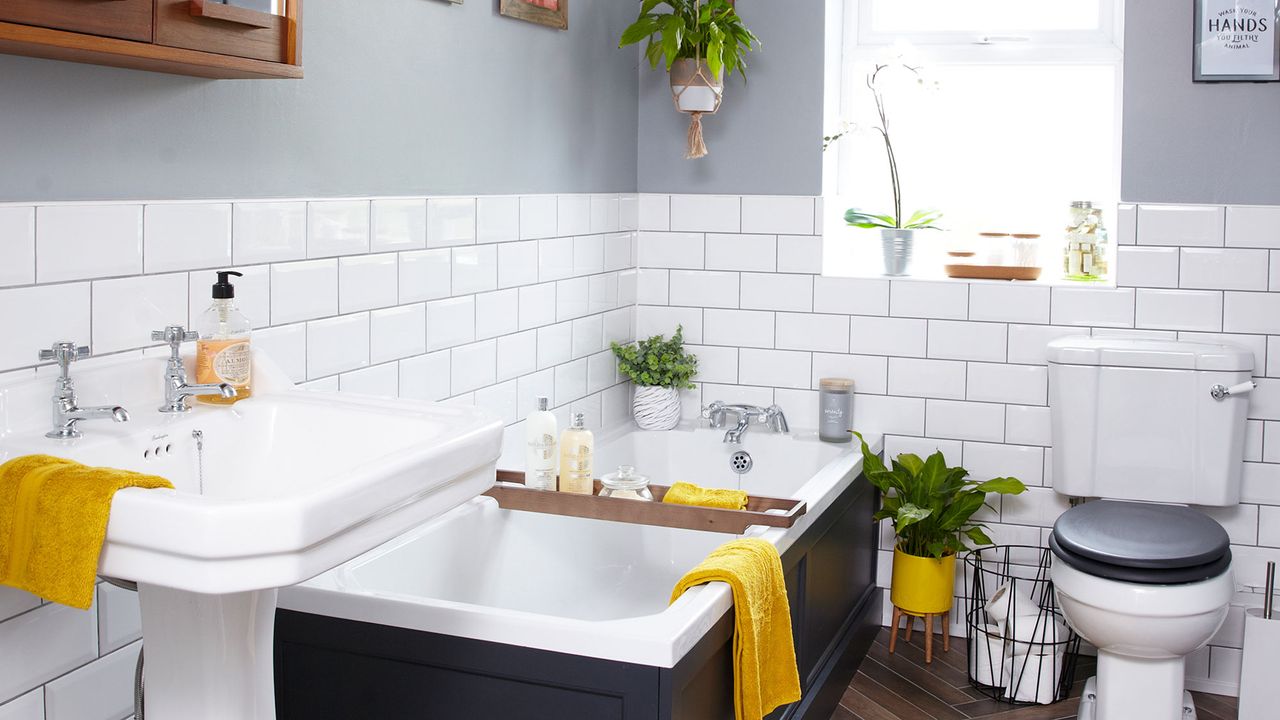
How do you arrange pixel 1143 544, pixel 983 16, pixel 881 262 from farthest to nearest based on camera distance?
pixel 881 262, pixel 983 16, pixel 1143 544

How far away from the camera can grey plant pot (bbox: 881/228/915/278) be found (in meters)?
3.93

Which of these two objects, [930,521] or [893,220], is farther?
[893,220]

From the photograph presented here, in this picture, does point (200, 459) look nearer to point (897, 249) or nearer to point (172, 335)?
point (172, 335)

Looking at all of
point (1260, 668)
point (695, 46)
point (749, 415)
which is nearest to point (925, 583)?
point (749, 415)

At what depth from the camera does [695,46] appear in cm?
370

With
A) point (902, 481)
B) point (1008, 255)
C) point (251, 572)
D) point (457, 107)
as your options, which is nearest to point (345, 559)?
point (251, 572)

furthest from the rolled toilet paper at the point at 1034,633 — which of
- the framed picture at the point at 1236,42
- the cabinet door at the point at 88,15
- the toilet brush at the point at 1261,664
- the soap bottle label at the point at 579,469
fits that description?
the cabinet door at the point at 88,15

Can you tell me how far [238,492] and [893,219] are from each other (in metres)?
2.65

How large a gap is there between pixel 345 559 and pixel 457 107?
1669mm

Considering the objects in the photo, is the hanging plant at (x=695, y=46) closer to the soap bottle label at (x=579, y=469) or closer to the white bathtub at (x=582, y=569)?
the white bathtub at (x=582, y=569)

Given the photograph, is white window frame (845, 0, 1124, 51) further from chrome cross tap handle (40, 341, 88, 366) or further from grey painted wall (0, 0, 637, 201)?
chrome cross tap handle (40, 341, 88, 366)

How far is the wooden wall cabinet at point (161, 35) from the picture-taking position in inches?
60.5

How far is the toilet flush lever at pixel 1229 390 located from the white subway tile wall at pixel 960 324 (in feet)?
0.66

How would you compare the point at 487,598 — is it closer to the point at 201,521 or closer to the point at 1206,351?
the point at 201,521
